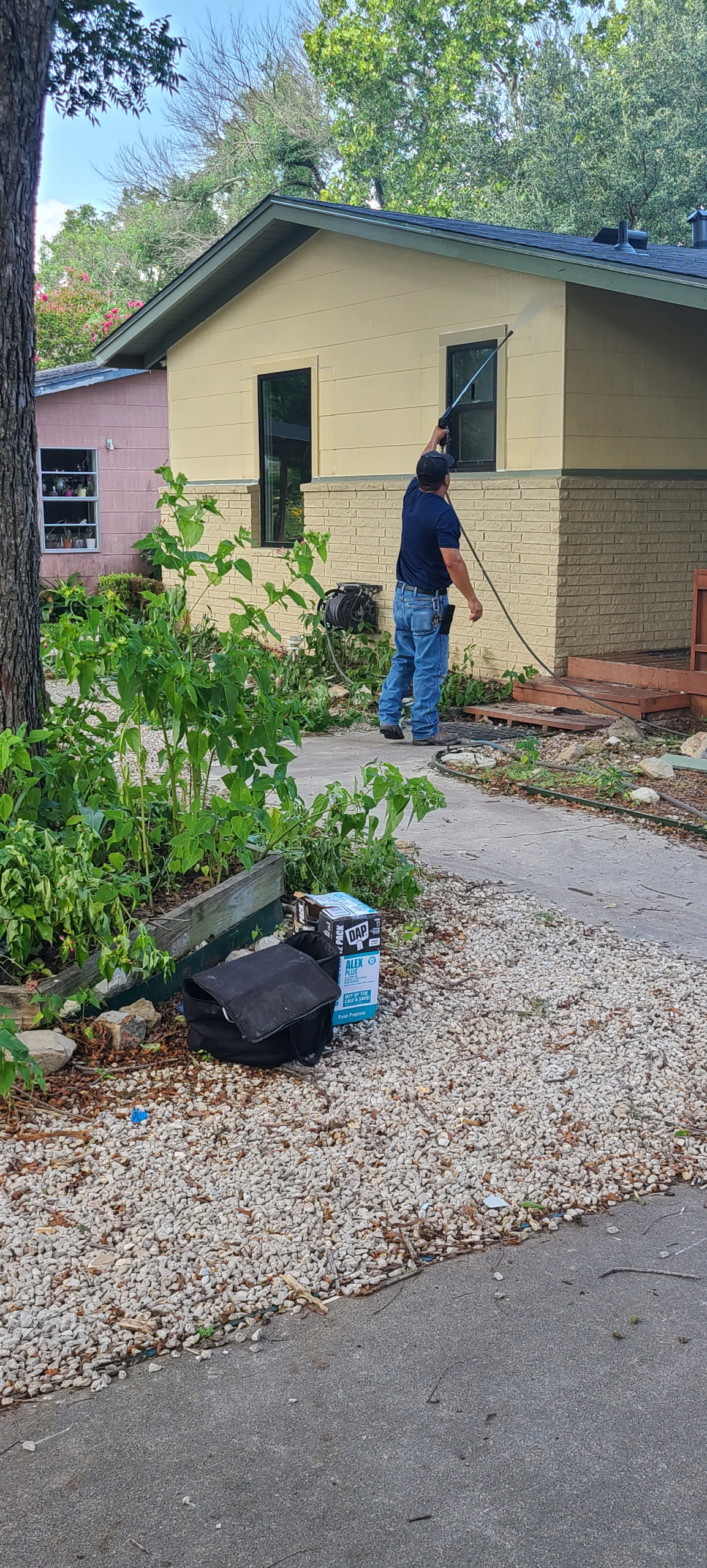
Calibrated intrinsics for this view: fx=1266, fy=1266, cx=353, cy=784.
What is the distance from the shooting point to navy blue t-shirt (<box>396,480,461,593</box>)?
8.50 meters

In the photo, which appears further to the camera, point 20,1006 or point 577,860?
point 577,860

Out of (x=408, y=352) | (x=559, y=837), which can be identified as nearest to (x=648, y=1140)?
(x=559, y=837)

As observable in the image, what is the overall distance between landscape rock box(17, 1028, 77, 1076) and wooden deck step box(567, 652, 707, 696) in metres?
6.55

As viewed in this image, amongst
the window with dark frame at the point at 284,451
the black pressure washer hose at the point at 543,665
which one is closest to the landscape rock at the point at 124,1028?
the black pressure washer hose at the point at 543,665

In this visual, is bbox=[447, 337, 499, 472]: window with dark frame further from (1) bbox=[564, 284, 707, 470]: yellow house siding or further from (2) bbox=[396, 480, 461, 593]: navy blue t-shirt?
(2) bbox=[396, 480, 461, 593]: navy blue t-shirt

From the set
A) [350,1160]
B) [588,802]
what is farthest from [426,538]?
[350,1160]

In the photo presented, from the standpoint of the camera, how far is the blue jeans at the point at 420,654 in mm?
8742

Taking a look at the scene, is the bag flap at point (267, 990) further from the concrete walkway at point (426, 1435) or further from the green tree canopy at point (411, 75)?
the green tree canopy at point (411, 75)

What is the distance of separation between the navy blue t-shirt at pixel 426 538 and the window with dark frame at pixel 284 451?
470 centimetres

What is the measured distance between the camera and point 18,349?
14.1ft

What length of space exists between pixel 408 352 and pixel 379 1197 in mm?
9633

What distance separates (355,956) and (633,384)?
24.9ft

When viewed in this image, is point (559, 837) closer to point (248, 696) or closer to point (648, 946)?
point (648, 946)

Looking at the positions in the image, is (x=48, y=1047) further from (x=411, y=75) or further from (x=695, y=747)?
(x=411, y=75)
